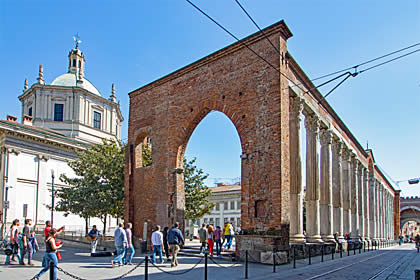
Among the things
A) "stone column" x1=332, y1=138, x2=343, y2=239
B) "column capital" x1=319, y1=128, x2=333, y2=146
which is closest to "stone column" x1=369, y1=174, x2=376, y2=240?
"stone column" x1=332, y1=138, x2=343, y2=239

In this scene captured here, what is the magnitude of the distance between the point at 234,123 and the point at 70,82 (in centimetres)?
3897

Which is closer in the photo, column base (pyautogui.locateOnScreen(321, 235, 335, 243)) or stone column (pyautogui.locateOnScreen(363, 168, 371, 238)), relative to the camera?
column base (pyautogui.locateOnScreen(321, 235, 335, 243))

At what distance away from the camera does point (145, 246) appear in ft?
57.5

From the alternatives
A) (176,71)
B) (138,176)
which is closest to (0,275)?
(138,176)

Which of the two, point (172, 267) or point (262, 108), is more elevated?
point (262, 108)

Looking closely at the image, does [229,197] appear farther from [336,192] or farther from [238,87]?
[238,87]

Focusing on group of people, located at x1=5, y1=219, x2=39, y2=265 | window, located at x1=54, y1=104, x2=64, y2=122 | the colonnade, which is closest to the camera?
group of people, located at x1=5, y1=219, x2=39, y2=265

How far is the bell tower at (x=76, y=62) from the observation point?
172 ft

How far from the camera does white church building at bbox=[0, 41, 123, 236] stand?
3450 centimetres

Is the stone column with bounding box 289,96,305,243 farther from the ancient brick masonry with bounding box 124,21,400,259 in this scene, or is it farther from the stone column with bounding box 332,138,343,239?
the stone column with bounding box 332,138,343,239

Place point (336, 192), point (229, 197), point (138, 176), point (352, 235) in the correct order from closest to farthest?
point (138, 176)
point (336, 192)
point (352, 235)
point (229, 197)

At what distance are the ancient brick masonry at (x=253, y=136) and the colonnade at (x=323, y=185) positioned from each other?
0.05 metres

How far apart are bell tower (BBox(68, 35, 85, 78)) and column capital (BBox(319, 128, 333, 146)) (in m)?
40.0

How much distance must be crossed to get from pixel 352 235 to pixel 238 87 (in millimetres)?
17612
